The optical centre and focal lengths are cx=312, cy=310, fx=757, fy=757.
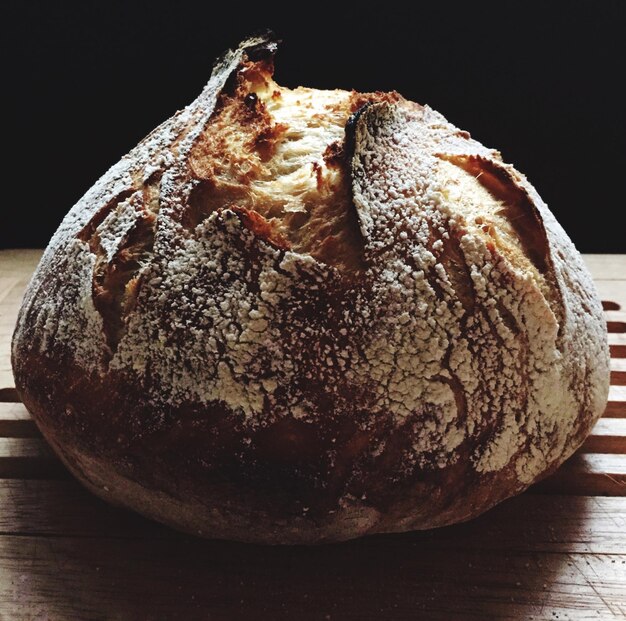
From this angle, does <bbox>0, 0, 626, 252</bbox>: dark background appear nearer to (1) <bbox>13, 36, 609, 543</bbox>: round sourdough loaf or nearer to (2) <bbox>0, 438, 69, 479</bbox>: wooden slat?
(1) <bbox>13, 36, 609, 543</bbox>: round sourdough loaf

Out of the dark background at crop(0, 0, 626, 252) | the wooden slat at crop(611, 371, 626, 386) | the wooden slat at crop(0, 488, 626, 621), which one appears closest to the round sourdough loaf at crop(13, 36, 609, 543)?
the wooden slat at crop(0, 488, 626, 621)

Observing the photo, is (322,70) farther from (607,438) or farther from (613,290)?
(607,438)

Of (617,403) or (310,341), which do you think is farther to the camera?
(617,403)

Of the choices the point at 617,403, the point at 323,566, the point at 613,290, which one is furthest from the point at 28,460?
the point at 613,290

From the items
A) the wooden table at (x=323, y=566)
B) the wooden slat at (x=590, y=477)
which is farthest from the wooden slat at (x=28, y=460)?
the wooden slat at (x=590, y=477)

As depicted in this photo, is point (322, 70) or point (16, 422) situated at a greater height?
point (322, 70)

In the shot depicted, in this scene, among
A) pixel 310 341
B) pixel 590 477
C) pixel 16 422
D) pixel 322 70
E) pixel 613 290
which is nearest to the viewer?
pixel 310 341
